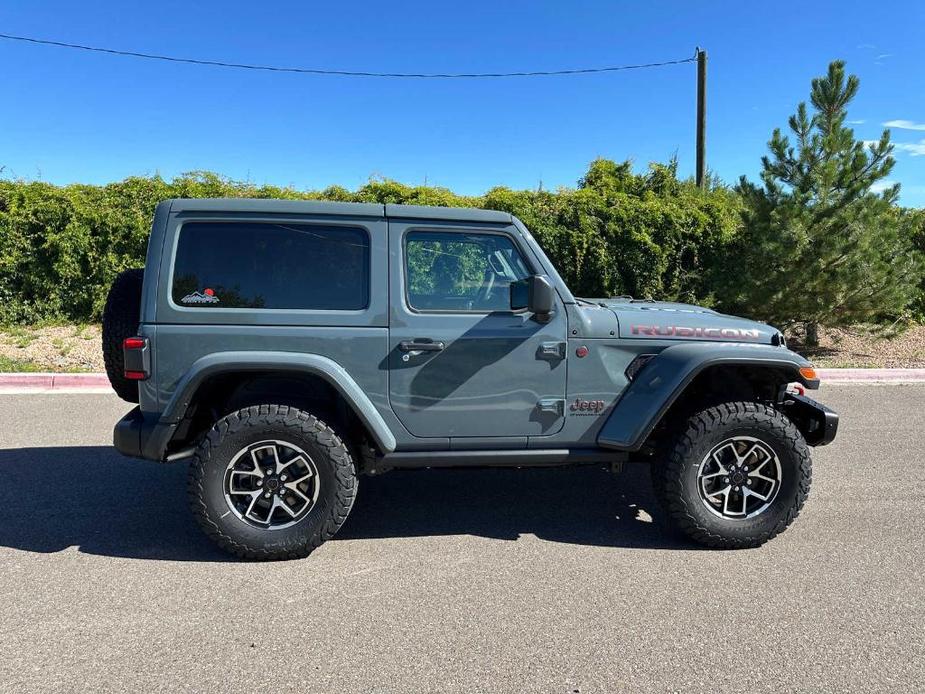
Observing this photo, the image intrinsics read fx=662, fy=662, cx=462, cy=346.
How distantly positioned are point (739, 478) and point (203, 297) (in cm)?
308

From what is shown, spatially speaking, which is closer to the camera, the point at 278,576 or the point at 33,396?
the point at 278,576

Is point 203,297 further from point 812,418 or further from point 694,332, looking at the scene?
point 812,418

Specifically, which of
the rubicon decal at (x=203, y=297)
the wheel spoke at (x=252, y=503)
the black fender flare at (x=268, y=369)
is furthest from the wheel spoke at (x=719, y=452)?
the rubicon decal at (x=203, y=297)

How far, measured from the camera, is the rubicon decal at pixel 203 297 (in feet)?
11.4

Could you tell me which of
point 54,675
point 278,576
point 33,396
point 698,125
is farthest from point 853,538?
point 698,125

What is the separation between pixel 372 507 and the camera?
4.29 meters

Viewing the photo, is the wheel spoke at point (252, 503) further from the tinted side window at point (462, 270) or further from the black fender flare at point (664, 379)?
the black fender flare at point (664, 379)

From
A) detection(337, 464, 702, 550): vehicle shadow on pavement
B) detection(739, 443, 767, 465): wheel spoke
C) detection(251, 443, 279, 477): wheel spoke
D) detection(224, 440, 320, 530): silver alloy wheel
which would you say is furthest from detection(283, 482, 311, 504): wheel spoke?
detection(739, 443, 767, 465): wheel spoke

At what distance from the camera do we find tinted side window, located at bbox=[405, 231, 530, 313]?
3652 mm

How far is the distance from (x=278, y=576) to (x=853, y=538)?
127 inches

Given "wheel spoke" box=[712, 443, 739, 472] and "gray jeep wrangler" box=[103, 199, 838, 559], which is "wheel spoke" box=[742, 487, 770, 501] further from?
"wheel spoke" box=[712, 443, 739, 472]

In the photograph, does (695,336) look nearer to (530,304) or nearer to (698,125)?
(530,304)

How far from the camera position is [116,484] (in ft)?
15.2

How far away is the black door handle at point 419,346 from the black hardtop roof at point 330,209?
2.28 ft
